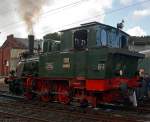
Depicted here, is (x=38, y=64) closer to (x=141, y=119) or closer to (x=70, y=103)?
(x=70, y=103)

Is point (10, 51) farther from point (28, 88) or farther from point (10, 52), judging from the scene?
point (28, 88)

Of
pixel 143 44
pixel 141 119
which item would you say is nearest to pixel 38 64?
pixel 141 119

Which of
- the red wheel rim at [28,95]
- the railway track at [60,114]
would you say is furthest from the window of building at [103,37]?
the red wheel rim at [28,95]

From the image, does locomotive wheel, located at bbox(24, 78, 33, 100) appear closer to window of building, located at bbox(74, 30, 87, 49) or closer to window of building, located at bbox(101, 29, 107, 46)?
window of building, located at bbox(74, 30, 87, 49)

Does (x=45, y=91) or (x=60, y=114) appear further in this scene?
(x=45, y=91)

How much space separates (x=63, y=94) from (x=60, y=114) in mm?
2480

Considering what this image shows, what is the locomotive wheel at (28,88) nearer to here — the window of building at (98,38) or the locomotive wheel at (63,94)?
the locomotive wheel at (63,94)

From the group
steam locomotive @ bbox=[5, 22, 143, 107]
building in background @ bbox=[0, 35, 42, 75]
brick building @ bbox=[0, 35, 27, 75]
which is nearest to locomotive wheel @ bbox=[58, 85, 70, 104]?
steam locomotive @ bbox=[5, 22, 143, 107]

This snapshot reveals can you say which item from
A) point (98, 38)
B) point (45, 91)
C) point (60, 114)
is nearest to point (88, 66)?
point (98, 38)

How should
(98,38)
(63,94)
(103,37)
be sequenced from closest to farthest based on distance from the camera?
(98,38)
(103,37)
(63,94)

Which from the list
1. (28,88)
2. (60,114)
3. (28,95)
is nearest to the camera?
(60,114)

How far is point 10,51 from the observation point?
52844 millimetres

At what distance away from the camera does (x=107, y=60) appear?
13.3 m

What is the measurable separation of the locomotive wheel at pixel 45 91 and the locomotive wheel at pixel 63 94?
0.92 meters
